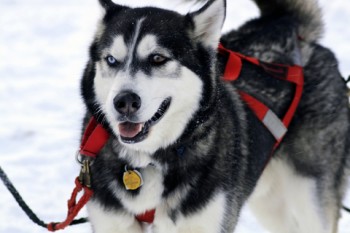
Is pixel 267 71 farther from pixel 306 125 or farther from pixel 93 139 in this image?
pixel 93 139

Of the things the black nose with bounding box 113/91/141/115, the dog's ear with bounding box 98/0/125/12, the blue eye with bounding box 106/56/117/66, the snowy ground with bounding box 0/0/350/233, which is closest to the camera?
the black nose with bounding box 113/91/141/115

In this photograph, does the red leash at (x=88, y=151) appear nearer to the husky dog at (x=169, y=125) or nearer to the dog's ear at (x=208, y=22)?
the husky dog at (x=169, y=125)

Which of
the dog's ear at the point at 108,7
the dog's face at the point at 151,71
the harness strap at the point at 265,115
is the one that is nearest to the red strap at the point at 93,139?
the dog's face at the point at 151,71

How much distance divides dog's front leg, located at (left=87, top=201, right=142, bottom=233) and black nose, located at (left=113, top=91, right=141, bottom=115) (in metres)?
0.57

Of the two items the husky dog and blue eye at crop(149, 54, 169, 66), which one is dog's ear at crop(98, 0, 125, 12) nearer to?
the husky dog

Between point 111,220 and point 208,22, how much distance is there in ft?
3.50

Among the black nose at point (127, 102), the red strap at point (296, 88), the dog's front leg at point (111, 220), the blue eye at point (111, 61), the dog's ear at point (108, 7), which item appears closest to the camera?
the black nose at point (127, 102)

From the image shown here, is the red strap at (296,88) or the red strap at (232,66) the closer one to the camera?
the red strap at (232,66)

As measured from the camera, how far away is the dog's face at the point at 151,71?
9.22 feet

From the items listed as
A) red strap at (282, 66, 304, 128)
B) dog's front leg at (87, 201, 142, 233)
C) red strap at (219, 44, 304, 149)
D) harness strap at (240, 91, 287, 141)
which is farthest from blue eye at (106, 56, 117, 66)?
red strap at (282, 66, 304, 128)

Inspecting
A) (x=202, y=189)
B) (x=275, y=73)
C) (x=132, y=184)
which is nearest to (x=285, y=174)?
(x=275, y=73)

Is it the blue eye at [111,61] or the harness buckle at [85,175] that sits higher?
the blue eye at [111,61]

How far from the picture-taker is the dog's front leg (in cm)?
307

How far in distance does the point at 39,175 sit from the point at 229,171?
2.55 meters
